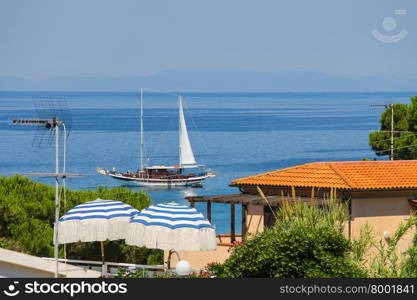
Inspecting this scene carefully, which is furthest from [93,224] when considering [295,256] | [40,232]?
[40,232]

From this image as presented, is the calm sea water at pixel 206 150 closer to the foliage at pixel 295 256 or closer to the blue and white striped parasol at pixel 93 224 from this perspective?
the blue and white striped parasol at pixel 93 224

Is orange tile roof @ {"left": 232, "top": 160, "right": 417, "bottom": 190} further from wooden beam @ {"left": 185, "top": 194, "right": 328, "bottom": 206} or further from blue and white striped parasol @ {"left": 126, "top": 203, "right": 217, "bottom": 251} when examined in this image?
blue and white striped parasol @ {"left": 126, "top": 203, "right": 217, "bottom": 251}

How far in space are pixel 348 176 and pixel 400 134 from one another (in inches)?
1240

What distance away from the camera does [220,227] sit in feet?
245

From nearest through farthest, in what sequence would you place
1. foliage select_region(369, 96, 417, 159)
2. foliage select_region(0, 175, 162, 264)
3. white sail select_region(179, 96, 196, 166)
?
foliage select_region(0, 175, 162, 264) < foliage select_region(369, 96, 417, 159) < white sail select_region(179, 96, 196, 166)

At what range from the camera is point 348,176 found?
2761cm

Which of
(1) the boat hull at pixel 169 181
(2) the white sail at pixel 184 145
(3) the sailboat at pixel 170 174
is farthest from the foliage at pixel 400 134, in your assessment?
(2) the white sail at pixel 184 145

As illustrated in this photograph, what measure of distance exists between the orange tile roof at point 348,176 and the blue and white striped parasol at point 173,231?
667 centimetres

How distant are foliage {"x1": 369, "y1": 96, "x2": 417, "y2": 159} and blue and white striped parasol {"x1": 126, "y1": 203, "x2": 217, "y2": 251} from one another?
35339mm

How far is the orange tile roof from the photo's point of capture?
2725 cm

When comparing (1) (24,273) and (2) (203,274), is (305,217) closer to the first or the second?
(2) (203,274)

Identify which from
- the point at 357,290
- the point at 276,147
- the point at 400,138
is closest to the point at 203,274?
the point at 357,290

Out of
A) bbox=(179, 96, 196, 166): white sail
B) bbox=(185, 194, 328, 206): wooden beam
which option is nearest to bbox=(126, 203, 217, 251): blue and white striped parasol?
bbox=(185, 194, 328, 206): wooden beam

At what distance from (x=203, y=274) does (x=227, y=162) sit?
113 m
